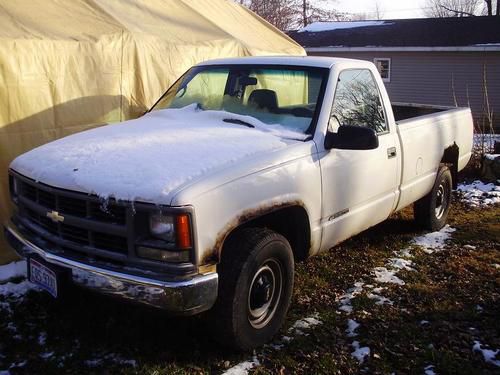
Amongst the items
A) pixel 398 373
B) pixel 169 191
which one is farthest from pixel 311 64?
pixel 398 373

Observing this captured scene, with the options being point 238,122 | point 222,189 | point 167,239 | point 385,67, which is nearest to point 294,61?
point 238,122

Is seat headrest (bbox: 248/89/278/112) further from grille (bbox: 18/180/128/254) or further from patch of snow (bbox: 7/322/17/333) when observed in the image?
patch of snow (bbox: 7/322/17/333)

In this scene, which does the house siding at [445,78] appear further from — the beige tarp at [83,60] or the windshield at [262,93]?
the windshield at [262,93]

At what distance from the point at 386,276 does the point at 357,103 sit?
1.61 m

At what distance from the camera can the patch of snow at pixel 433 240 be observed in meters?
5.82

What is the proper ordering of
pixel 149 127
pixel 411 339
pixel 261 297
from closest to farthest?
pixel 261 297 < pixel 411 339 < pixel 149 127

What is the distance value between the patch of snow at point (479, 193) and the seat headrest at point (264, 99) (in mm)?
4565

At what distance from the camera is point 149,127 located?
4195 millimetres

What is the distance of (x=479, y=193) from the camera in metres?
8.46

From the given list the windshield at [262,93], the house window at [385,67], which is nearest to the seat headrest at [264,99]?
the windshield at [262,93]

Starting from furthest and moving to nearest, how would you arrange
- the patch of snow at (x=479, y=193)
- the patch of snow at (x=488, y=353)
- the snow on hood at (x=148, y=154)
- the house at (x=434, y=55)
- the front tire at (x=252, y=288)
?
the house at (x=434, y=55)
the patch of snow at (x=479, y=193)
the patch of snow at (x=488, y=353)
the front tire at (x=252, y=288)
the snow on hood at (x=148, y=154)

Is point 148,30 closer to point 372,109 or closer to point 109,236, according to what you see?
point 372,109

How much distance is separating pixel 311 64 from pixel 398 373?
2458mm

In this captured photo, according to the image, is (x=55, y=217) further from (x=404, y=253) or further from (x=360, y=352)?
(x=404, y=253)
